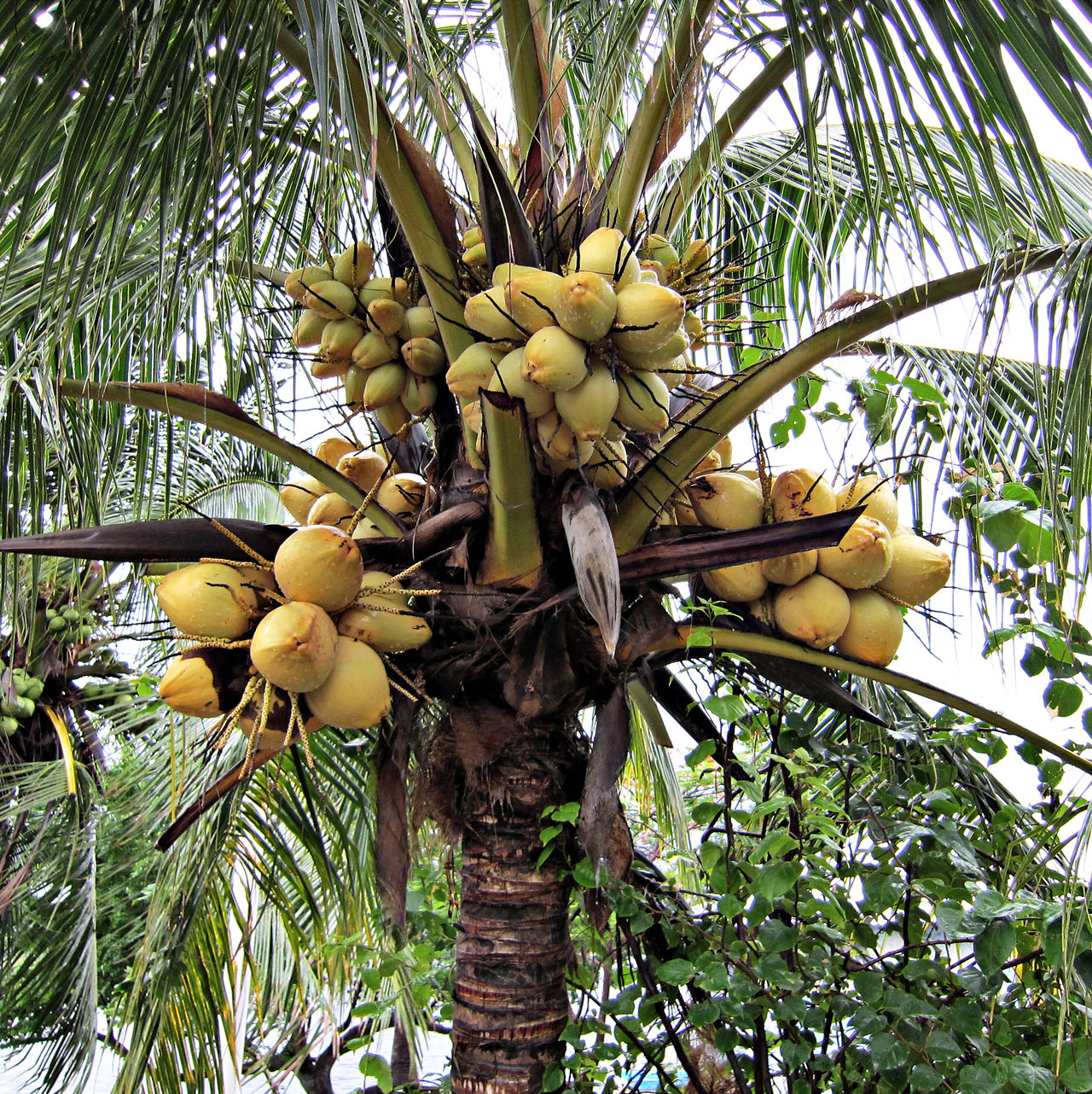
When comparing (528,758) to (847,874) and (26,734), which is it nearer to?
(847,874)

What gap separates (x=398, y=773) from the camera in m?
1.65

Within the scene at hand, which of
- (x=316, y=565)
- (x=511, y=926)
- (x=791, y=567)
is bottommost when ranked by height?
(x=511, y=926)

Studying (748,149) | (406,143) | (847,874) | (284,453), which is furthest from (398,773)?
(748,149)

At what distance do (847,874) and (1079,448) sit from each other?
0.74 metres

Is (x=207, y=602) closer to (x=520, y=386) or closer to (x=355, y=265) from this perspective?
(x=520, y=386)

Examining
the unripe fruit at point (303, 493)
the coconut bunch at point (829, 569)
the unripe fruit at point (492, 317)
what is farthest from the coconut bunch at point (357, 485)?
the coconut bunch at point (829, 569)

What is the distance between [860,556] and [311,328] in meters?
0.96

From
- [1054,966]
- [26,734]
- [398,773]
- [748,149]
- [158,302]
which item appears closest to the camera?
[1054,966]

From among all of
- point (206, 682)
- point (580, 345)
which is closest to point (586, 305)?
point (580, 345)

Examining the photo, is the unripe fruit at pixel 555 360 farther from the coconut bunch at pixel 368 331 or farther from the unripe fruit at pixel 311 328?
the unripe fruit at pixel 311 328

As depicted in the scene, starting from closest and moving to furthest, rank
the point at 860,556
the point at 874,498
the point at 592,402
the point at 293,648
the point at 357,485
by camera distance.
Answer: the point at 293,648 < the point at 592,402 < the point at 860,556 < the point at 874,498 < the point at 357,485

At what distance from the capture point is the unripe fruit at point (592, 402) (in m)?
1.29

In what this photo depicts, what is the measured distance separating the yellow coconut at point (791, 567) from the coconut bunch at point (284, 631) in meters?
0.56

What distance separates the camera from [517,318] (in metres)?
1.32
